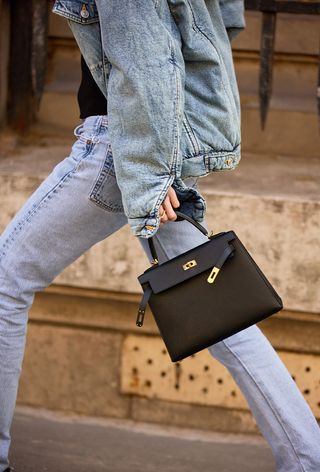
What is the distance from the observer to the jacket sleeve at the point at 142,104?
2.28 meters

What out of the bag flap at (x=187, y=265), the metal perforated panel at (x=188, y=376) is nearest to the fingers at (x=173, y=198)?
the bag flap at (x=187, y=265)

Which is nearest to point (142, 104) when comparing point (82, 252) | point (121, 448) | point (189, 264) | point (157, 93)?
point (157, 93)

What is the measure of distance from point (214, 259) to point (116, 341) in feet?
4.52

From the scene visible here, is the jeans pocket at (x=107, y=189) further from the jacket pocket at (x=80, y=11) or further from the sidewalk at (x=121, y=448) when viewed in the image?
the sidewalk at (x=121, y=448)

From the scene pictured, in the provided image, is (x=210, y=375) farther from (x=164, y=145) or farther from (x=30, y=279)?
(x=164, y=145)

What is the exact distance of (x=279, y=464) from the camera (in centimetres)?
275

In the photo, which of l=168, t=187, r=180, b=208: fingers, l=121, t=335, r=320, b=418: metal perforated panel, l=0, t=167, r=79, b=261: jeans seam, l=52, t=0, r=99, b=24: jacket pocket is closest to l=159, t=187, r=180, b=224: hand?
l=168, t=187, r=180, b=208: fingers

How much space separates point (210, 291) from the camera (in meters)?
2.49

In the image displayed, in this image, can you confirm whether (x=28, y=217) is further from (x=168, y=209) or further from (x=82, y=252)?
Result: (x=168, y=209)

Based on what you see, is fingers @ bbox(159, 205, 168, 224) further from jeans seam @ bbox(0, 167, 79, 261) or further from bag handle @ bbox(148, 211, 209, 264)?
jeans seam @ bbox(0, 167, 79, 261)

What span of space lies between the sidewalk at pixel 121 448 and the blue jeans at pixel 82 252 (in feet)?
1.93

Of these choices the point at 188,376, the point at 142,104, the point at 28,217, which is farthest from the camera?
the point at 188,376

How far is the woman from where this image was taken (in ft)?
8.36

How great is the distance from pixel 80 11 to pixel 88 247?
0.63m
